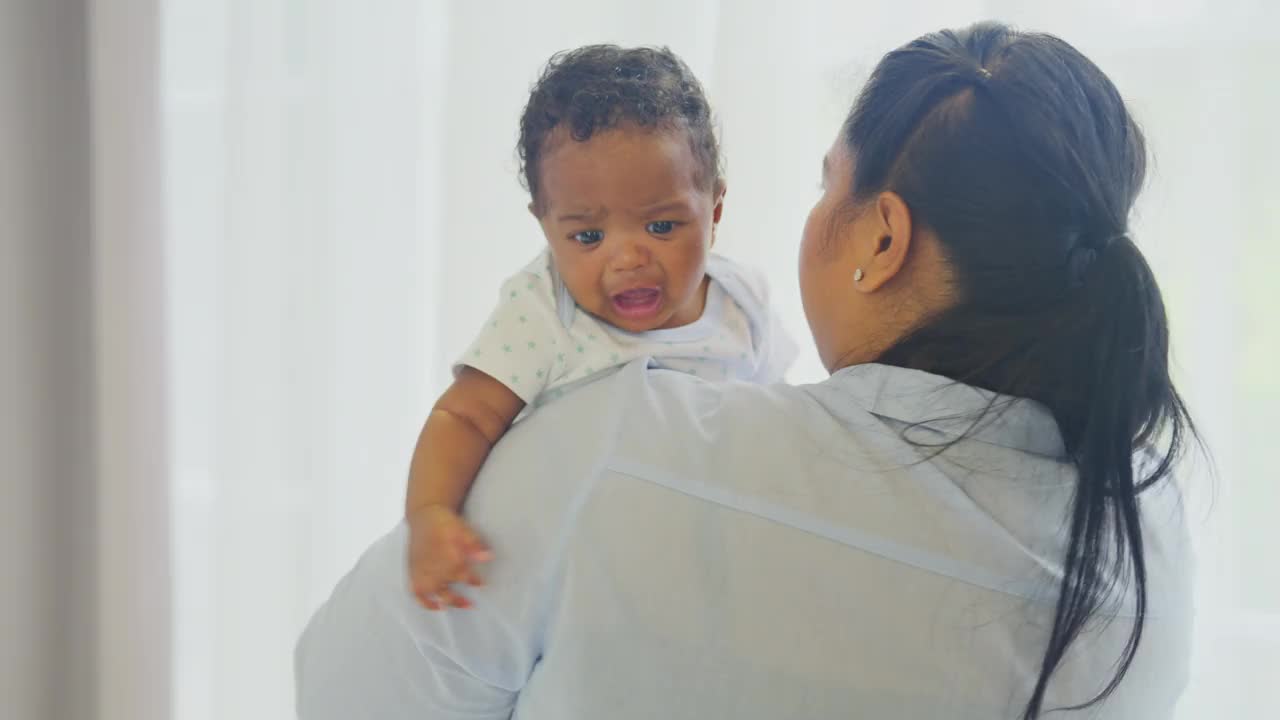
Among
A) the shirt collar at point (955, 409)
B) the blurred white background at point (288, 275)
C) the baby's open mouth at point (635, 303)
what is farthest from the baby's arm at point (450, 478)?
the blurred white background at point (288, 275)

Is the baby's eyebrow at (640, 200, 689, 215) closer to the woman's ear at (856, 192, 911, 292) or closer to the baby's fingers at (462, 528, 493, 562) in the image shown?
the woman's ear at (856, 192, 911, 292)

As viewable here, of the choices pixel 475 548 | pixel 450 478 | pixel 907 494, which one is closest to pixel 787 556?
pixel 907 494

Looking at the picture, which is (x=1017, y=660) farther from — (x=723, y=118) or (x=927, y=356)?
(x=723, y=118)

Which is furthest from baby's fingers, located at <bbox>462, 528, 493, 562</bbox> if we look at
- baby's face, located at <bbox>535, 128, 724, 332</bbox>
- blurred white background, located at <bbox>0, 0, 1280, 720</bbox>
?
blurred white background, located at <bbox>0, 0, 1280, 720</bbox>

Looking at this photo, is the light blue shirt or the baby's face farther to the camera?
the baby's face

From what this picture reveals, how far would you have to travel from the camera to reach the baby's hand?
0.70 meters

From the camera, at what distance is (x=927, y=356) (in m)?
0.77

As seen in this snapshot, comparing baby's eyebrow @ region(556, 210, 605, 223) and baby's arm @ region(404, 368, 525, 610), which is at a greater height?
baby's eyebrow @ region(556, 210, 605, 223)

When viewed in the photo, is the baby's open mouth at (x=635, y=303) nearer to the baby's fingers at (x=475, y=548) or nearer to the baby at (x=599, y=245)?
the baby at (x=599, y=245)

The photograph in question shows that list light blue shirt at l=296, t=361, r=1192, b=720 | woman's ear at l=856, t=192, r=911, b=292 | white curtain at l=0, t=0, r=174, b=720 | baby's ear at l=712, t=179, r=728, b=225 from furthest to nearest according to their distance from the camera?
white curtain at l=0, t=0, r=174, b=720 → baby's ear at l=712, t=179, r=728, b=225 → woman's ear at l=856, t=192, r=911, b=292 → light blue shirt at l=296, t=361, r=1192, b=720

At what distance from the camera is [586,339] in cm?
99

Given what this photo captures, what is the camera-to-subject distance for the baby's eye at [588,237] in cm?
100

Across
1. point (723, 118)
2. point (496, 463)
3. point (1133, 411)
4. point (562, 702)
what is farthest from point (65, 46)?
point (1133, 411)

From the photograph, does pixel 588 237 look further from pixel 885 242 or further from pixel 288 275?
pixel 288 275
